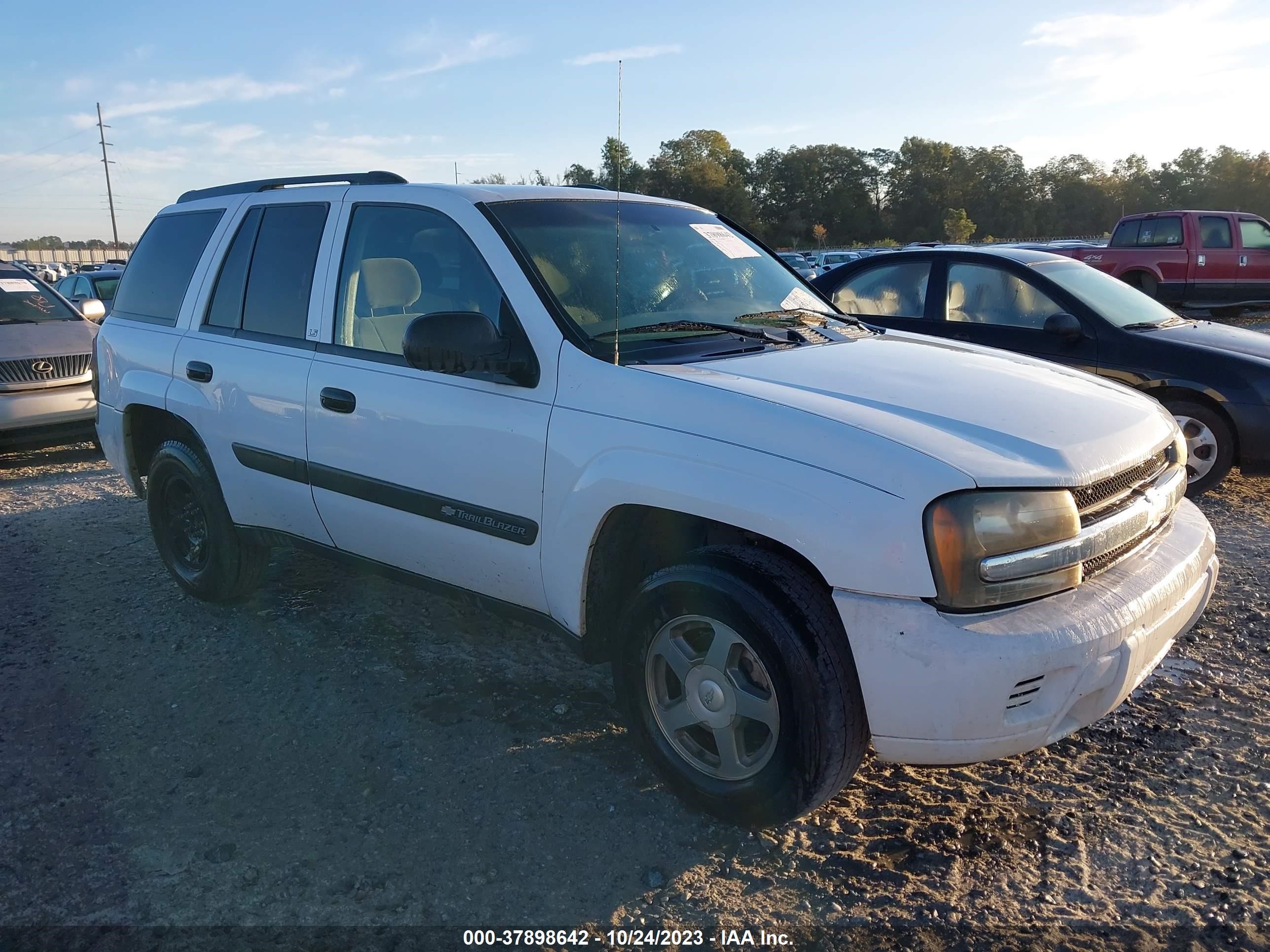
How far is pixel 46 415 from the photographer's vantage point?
8.09 m

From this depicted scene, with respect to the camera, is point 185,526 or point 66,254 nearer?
point 185,526

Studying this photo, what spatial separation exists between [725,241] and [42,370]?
22.7 ft

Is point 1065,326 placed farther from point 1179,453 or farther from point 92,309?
point 92,309

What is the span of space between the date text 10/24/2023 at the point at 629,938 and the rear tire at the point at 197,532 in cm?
257

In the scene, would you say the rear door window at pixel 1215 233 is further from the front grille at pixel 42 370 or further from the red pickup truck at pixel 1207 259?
the front grille at pixel 42 370

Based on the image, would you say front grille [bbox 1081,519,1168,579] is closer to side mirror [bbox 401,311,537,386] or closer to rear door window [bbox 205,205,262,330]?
side mirror [bbox 401,311,537,386]

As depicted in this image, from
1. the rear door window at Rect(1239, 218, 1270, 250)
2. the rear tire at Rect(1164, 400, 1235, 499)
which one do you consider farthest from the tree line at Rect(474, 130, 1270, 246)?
the rear tire at Rect(1164, 400, 1235, 499)

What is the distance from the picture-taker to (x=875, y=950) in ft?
7.41

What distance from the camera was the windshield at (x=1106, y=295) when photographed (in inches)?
253

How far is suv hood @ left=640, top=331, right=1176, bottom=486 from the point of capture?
2.43 meters

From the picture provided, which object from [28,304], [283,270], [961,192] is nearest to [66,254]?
[961,192]

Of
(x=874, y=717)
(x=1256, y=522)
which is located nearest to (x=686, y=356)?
(x=874, y=717)

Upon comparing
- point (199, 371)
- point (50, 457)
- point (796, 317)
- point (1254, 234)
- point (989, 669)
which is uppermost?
point (1254, 234)

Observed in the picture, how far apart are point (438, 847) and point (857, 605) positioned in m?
1.38
